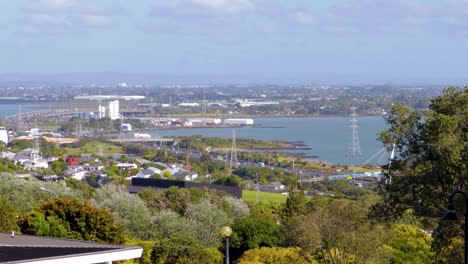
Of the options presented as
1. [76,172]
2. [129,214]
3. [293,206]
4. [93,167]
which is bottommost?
[93,167]

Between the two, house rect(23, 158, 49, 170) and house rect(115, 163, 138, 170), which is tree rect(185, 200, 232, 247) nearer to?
house rect(23, 158, 49, 170)

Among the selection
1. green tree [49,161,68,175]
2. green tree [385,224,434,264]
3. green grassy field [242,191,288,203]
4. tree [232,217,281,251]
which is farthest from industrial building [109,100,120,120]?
green tree [385,224,434,264]

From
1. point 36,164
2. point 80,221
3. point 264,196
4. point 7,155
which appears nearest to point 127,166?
point 36,164

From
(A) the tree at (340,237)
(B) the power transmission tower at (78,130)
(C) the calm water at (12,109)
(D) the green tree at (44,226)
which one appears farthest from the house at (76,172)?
(C) the calm water at (12,109)

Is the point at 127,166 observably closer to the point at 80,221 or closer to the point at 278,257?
the point at 80,221

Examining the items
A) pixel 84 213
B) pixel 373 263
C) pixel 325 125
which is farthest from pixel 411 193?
pixel 325 125

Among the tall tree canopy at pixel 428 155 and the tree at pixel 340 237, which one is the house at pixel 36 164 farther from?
the tall tree canopy at pixel 428 155

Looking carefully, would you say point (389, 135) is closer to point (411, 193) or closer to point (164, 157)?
point (411, 193)
